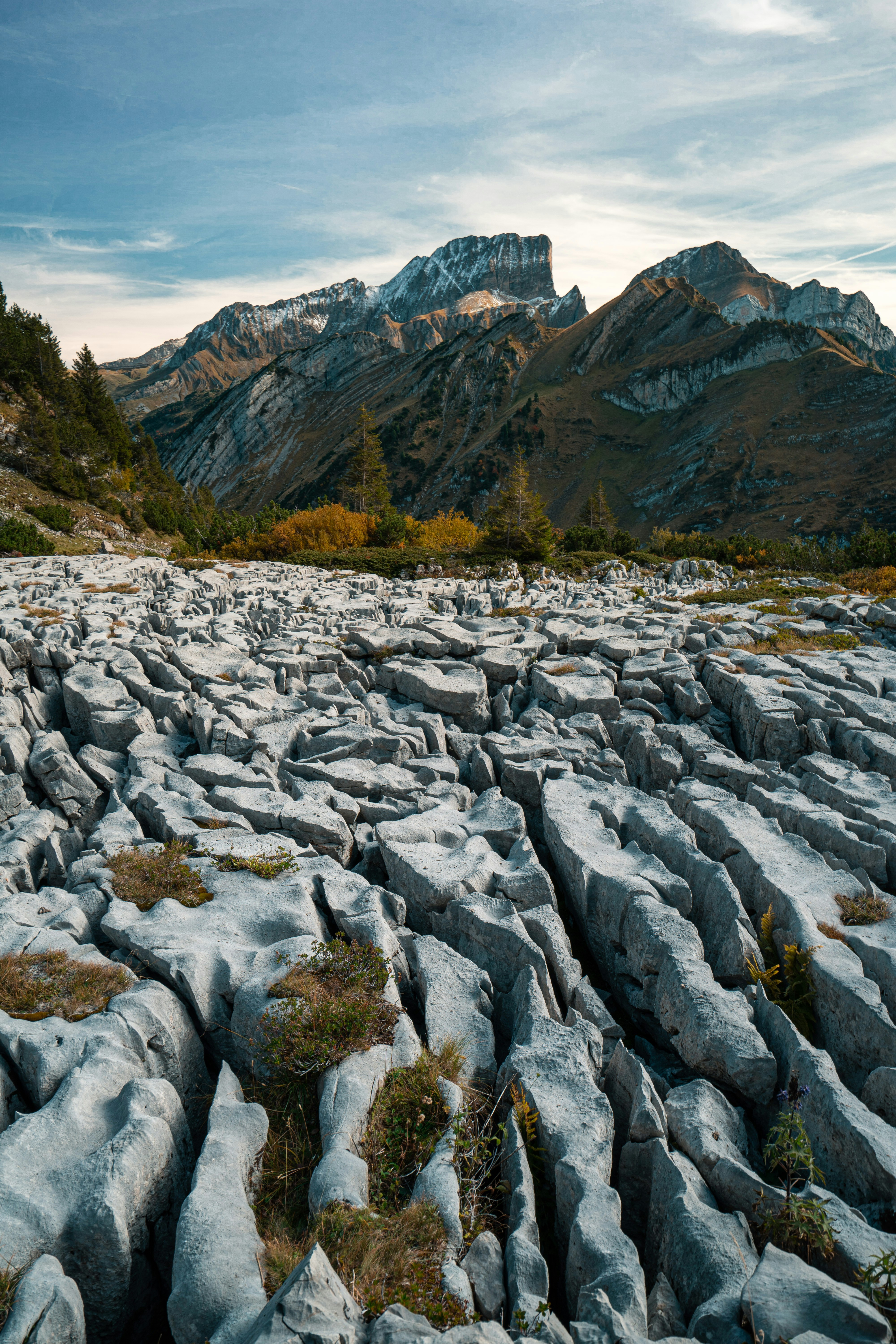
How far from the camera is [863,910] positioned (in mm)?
9617

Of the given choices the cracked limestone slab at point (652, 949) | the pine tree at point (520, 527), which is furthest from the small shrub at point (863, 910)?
the pine tree at point (520, 527)

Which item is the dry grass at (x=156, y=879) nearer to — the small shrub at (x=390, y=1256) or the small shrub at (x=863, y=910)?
the small shrub at (x=390, y=1256)

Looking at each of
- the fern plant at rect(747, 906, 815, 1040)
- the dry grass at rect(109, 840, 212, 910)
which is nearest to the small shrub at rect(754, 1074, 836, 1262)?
the fern plant at rect(747, 906, 815, 1040)

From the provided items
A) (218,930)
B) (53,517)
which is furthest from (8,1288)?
(53,517)

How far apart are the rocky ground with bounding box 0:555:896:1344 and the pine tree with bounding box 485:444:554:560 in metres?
33.0

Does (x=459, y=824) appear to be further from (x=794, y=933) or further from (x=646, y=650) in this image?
(x=646, y=650)

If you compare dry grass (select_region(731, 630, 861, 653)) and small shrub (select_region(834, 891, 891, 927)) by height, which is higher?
dry grass (select_region(731, 630, 861, 653))

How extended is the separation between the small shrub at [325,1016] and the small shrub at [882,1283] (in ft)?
9.53

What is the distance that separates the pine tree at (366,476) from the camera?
97.9m

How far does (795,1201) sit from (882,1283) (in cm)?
70

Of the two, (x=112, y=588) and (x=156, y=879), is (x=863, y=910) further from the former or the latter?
(x=112, y=588)

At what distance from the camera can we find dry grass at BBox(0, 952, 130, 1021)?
24.3 ft

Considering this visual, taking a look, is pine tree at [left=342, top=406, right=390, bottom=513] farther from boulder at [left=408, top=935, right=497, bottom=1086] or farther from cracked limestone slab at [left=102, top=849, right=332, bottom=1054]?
boulder at [left=408, top=935, right=497, bottom=1086]

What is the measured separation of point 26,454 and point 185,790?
2985 inches
